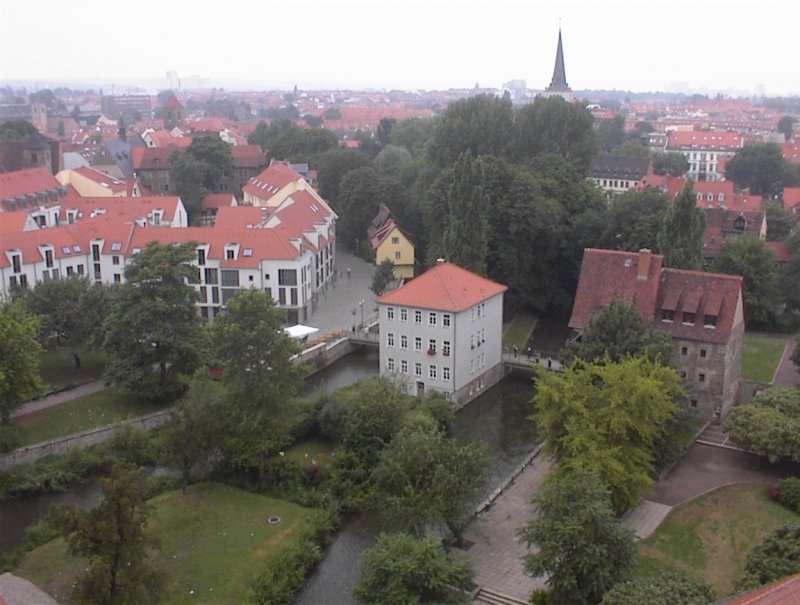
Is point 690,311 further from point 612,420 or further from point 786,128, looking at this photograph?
point 786,128

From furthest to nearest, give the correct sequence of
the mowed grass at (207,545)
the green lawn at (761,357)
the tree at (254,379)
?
the green lawn at (761,357) < the tree at (254,379) < the mowed grass at (207,545)

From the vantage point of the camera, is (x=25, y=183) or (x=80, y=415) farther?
(x=25, y=183)

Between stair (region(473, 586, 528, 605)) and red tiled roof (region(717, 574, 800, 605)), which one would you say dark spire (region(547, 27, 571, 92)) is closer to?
stair (region(473, 586, 528, 605))

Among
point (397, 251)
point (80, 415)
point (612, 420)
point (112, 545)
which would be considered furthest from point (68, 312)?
point (612, 420)

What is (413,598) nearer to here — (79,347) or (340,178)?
(79,347)

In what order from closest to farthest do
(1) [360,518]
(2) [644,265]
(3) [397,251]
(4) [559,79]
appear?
1. (1) [360,518]
2. (2) [644,265]
3. (3) [397,251]
4. (4) [559,79]

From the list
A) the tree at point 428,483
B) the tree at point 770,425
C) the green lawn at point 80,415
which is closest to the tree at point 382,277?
the green lawn at point 80,415

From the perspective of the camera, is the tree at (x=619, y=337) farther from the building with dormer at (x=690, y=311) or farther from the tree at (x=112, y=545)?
the tree at (x=112, y=545)
